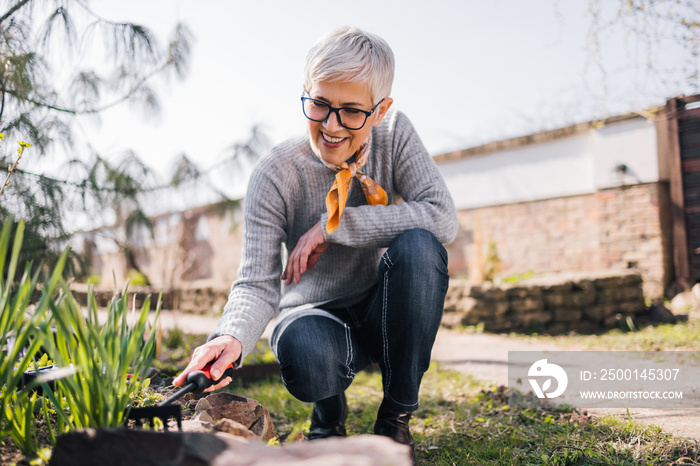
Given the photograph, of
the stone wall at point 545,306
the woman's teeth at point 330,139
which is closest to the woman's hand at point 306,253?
the woman's teeth at point 330,139

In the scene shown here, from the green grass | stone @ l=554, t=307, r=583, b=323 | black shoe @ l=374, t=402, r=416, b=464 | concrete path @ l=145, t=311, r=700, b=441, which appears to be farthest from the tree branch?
stone @ l=554, t=307, r=583, b=323

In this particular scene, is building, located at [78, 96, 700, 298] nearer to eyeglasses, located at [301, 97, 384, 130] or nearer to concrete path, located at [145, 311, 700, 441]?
concrete path, located at [145, 311, 700, 441]

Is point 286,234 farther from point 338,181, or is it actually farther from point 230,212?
point 230,212

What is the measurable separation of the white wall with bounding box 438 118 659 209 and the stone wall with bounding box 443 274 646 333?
5.52 ft

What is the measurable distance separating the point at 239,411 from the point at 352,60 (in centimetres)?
105

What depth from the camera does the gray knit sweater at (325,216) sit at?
1648 mm

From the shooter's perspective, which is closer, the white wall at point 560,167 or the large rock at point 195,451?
the large rock at point 195,451

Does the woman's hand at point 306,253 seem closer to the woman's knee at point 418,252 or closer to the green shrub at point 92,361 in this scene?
the woman's knee at point 418,252

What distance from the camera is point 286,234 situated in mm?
1870

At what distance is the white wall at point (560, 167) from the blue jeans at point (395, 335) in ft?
18.9

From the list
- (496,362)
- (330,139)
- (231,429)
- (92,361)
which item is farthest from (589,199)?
(92,361)

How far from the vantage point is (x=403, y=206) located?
5.51 feet

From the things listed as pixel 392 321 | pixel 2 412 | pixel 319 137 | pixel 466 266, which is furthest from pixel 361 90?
pixel 466 266

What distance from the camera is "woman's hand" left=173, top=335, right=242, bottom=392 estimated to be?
4.04 ft
